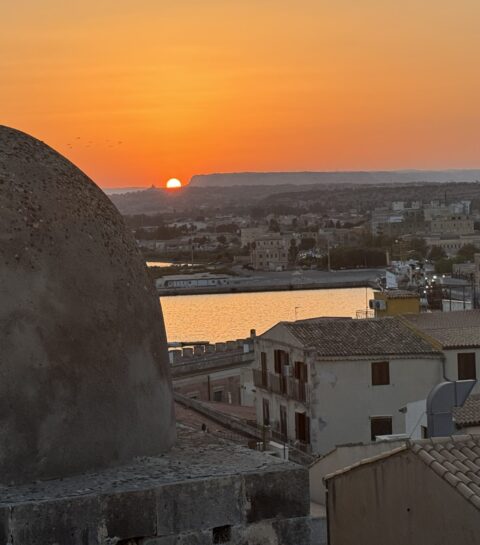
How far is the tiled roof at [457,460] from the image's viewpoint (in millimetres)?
5762

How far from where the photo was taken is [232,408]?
24.2m

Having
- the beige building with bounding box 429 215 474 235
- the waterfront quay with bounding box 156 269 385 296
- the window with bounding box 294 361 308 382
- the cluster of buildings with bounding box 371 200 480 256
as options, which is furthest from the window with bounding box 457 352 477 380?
the beige building with bounding box 429 215 474 235

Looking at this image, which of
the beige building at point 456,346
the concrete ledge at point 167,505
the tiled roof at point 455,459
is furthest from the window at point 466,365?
the concrete ledge at point 167,505

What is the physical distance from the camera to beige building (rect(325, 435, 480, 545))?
18.9 feet

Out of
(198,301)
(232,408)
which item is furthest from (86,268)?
(198,301)

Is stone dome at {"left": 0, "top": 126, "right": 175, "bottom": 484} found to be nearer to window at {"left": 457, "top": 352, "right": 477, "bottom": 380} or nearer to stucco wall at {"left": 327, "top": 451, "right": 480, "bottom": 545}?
stucco wall at {"left": 327, "top": 451, "right": 480, "bottom": 545}

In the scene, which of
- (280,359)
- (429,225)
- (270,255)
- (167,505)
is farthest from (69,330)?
(429,225)

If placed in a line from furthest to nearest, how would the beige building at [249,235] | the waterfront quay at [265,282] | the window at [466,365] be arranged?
the beige building at [249,235] < the waterfront quay at [265,282] < the window at [466,365]

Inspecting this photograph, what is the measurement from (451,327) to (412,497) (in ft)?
51.4

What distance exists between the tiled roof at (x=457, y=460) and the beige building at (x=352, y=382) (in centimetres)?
1266

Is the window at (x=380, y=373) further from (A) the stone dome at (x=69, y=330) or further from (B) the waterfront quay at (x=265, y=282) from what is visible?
(B) the waterfront quay at (x=265, y=282)

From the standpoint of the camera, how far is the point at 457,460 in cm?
614

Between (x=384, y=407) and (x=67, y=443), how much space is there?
15.8 m

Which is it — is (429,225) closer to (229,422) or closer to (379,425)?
(379,425)
